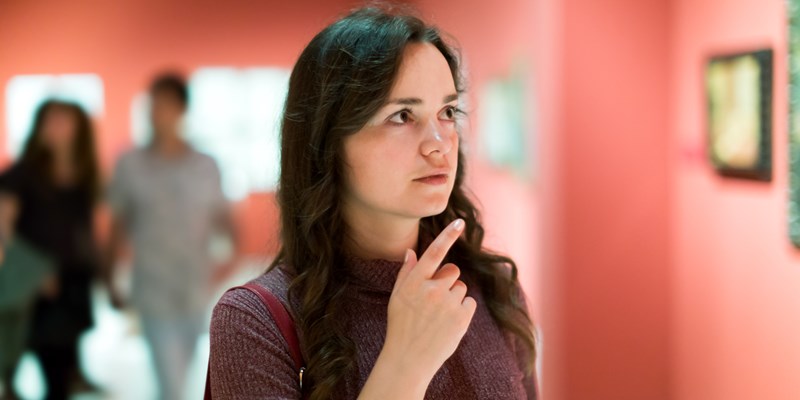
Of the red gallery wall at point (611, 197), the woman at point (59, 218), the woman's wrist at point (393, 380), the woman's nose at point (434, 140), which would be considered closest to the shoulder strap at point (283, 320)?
the woman's wrist at point (393, 380)

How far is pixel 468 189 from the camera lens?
2209mm

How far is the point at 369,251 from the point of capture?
1877 millimetres

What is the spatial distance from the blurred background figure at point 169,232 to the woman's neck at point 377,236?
3.71 m

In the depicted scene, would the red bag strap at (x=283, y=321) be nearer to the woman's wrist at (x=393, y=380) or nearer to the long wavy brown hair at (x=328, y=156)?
the long wavy brown hair at (x=328, y=156)

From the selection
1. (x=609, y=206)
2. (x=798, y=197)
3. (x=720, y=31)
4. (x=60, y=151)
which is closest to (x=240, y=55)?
(x=60, y=151)

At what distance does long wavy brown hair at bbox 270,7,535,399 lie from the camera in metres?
1.73

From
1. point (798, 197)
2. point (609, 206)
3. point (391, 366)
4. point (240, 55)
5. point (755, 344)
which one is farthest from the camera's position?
point (240, 55)

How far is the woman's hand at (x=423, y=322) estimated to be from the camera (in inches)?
64.4

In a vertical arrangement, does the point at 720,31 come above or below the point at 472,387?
above

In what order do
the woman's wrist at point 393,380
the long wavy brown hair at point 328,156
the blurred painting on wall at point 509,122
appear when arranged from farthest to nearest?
the blurred painting on wall at point 509,122, the long wavy brown hair at point 328,156, the woman's wrist at point 393,380

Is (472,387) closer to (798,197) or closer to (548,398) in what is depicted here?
(798,197)

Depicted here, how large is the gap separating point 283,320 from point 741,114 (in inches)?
86.6

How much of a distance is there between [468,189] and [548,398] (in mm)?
2560

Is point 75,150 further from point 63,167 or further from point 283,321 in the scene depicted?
point 283,321
